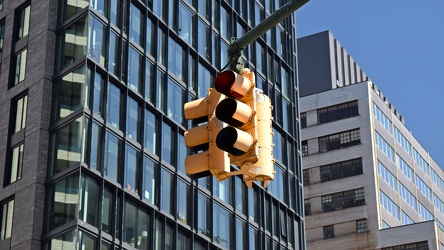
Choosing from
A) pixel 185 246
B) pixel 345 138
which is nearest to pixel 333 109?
pixel 345 138

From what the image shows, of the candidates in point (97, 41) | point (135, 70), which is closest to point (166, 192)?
point (135, 70)

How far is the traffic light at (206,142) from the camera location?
13461 mm

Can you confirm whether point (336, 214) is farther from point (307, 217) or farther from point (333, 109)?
point (333, 109)

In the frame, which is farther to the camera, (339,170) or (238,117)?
(339,170)

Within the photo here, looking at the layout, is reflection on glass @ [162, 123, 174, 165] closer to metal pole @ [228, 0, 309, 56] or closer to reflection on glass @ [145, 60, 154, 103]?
reflection on glass @ [145, 60, 154, 103]

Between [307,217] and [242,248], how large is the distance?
45.9 metres

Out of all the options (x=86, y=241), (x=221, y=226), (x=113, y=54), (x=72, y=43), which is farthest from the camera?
(x=221, y=226)

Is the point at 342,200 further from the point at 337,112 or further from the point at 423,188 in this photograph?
the point at 423,188

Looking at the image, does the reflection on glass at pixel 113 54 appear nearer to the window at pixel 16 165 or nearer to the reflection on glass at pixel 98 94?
the reflection on glass at pixel 98 94

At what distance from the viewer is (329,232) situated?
102000 millimetres

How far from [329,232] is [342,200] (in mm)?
3546

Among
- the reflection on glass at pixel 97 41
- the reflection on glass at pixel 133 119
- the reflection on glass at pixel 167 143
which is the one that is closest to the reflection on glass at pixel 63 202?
the reflection on glass at pixel 133 119

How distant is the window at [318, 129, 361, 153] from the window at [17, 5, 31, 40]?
56.4m

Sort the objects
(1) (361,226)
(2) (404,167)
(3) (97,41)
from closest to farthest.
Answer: (3) (97,41), (1) (361,226), (2) (404,167)
